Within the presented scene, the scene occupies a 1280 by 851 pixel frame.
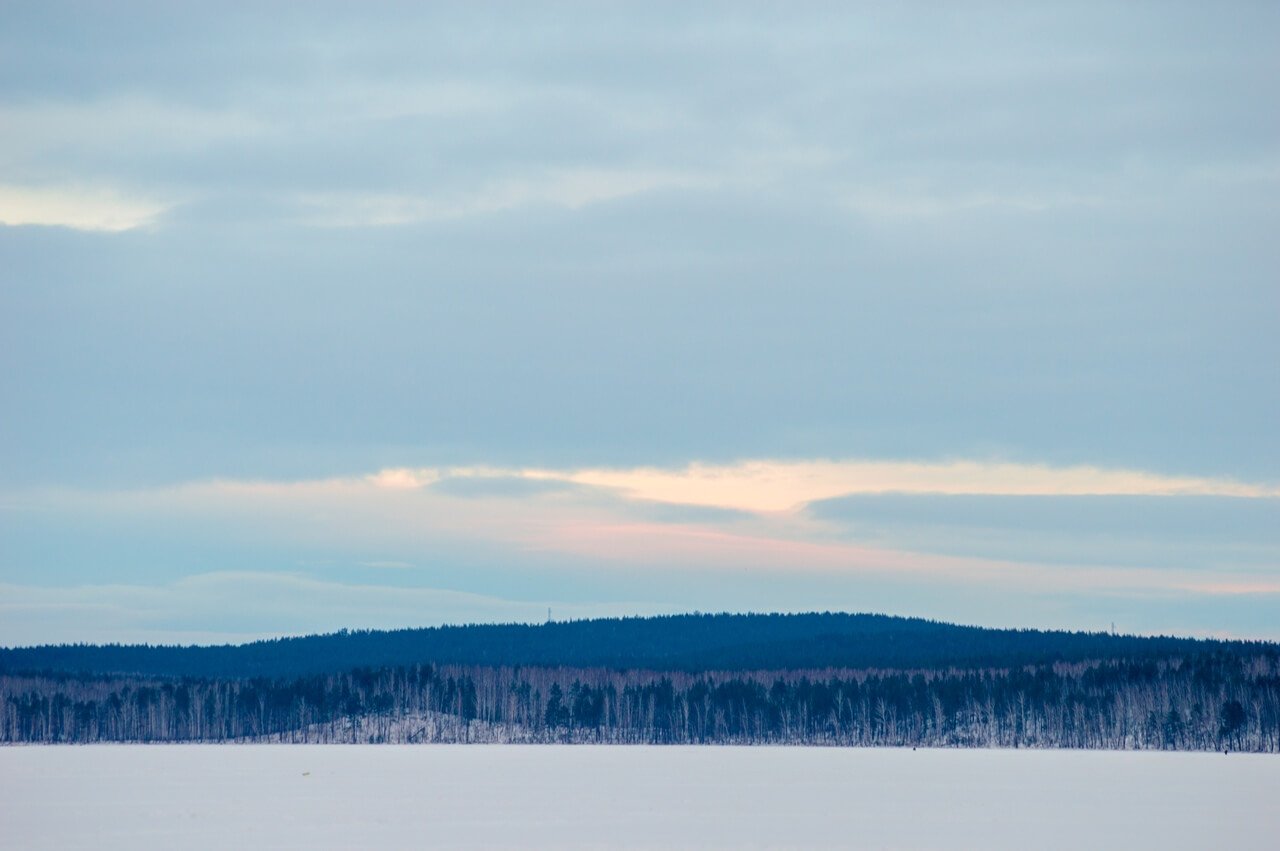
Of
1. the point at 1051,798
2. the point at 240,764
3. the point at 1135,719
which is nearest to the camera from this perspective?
the point at 1051,798

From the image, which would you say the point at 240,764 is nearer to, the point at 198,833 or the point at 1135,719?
the point at 198,833

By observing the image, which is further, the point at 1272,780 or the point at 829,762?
the point at 829,762

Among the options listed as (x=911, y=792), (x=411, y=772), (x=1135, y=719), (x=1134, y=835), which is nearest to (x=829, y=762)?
(x=411, y=772)

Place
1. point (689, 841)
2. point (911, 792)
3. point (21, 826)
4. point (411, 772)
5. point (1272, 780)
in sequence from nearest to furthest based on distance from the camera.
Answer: point (689, 841)
point (21, 826)
point (911, 792)
point (1272, 780)
point (411, 772)

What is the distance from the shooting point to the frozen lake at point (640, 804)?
199ft

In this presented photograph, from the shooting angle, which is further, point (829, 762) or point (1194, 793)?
point (829, 762)

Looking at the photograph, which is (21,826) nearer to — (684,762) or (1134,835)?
(1134,835)

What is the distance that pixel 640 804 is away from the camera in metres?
80.6

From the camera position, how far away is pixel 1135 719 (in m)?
189

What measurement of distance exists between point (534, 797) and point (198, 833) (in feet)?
89.3

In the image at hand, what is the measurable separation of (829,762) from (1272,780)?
4244 centimetres

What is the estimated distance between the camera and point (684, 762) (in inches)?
5443

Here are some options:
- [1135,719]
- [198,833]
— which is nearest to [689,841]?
[198,833]

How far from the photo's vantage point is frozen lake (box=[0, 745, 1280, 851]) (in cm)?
6056
